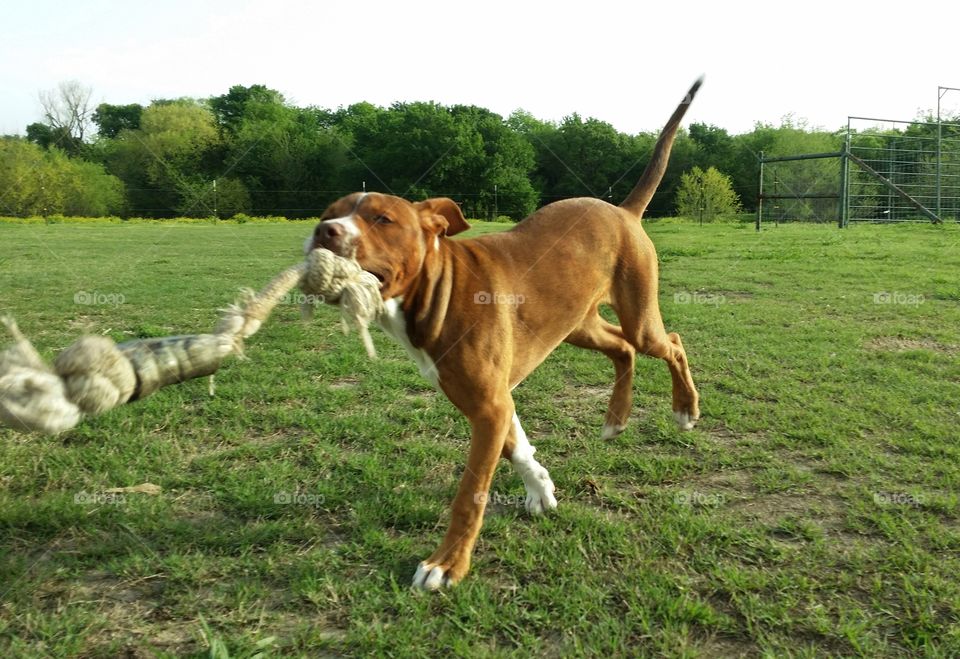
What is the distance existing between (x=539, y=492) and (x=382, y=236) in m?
1.56

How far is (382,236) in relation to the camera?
306 cm

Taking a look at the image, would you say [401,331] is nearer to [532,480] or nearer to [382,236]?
[382,236]

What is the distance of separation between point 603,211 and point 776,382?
2.30 metres

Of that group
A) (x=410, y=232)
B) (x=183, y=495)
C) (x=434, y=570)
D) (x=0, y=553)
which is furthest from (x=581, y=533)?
(x=0, y=553)

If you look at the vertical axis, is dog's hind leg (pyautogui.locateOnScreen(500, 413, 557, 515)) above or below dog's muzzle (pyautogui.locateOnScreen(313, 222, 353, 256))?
below

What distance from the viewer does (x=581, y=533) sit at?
3145 millimetres

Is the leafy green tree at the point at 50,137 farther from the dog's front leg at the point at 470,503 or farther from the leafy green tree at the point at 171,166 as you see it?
the dog's front leg at the point at 470,503
